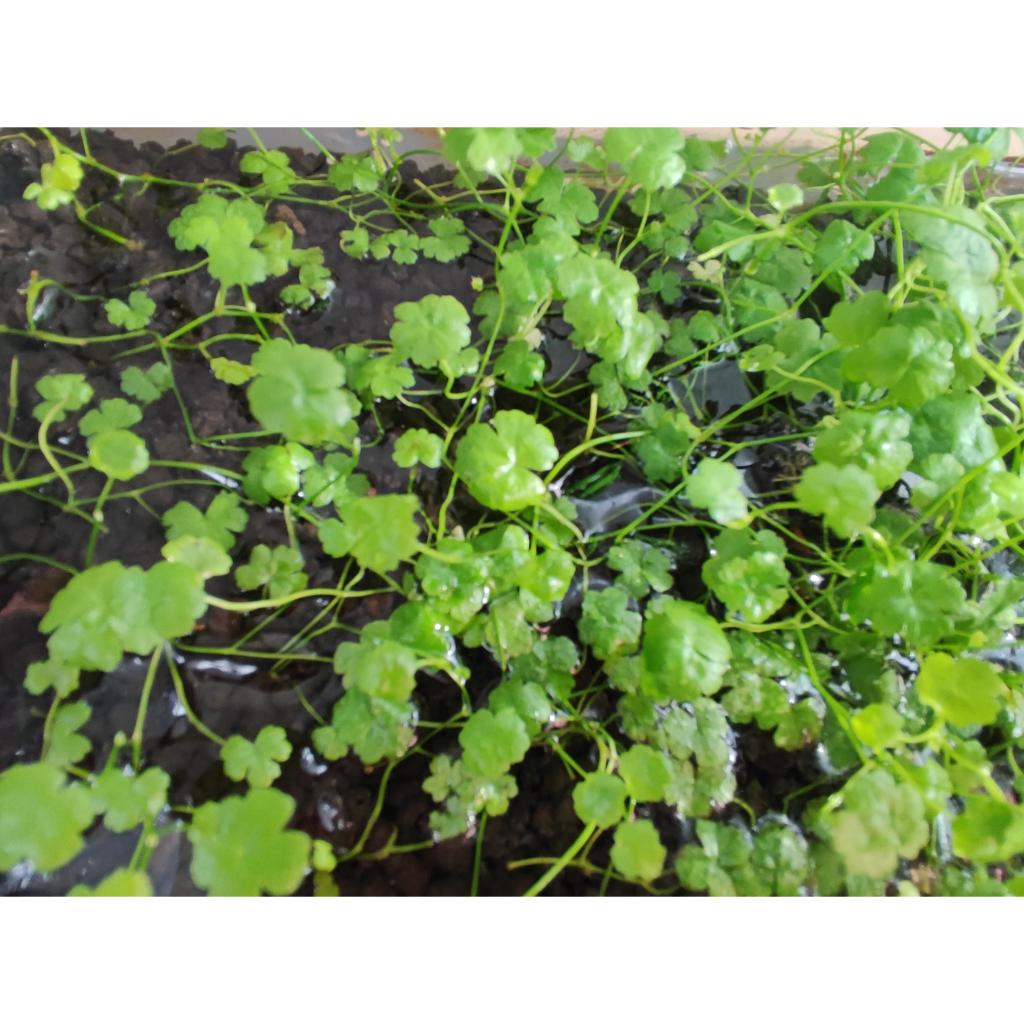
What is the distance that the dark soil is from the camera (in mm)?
1088

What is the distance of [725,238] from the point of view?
1.43m

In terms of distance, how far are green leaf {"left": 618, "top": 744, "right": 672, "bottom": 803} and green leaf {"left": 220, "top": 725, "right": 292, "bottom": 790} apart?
50 centimetres

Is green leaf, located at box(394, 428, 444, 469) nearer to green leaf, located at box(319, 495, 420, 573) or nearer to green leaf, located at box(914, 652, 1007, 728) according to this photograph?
green leaf, located at box(319, 495, 420, 573)

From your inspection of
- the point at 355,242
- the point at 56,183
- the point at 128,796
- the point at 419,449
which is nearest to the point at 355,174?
the point at 355,242

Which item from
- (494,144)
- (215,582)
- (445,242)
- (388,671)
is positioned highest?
(494,144)

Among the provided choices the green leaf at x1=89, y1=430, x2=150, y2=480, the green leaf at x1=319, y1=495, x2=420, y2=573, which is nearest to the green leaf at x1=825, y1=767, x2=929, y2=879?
the green leaf at x1=319, y1=495, x2=420, y2=573

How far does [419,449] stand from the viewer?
1.24 meters

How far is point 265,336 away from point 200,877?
919 millimetres

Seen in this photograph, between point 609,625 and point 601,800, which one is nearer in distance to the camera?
point 601,800

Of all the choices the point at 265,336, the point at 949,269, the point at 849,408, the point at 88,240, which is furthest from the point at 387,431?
the point at 949,269

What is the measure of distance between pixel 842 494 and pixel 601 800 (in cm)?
55

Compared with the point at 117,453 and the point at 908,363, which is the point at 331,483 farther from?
the point at 908,363

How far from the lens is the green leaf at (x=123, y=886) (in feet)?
2.97

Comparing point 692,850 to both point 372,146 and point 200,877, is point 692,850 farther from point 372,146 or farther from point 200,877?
point 372,146
